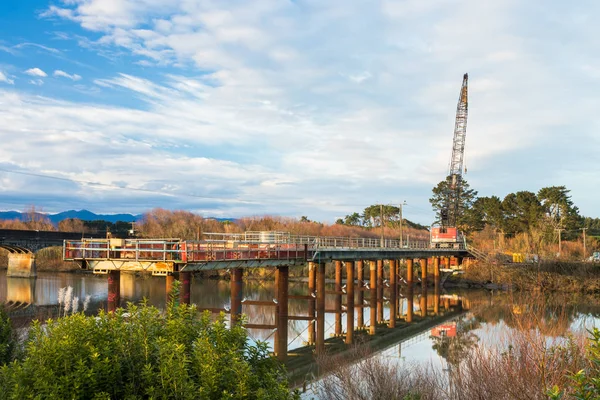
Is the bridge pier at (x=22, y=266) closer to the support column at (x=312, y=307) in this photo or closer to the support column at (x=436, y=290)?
the support column at (x=312, y=307)

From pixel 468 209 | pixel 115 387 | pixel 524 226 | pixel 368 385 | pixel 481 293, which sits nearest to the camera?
pixel 115 387

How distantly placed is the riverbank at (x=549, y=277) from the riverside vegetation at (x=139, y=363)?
5923cm

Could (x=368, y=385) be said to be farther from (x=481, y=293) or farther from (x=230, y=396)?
(x=481, y=293)

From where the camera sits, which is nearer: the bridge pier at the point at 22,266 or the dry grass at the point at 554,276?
the dry grass at the point at 554,276

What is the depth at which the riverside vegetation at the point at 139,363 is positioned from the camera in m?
7.78

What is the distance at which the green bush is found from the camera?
306 inches

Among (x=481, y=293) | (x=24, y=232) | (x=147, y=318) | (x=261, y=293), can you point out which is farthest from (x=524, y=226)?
(x=147, y=318)

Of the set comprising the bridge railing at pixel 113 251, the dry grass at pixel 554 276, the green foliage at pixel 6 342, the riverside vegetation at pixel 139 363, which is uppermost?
the bridge railing at pixel 113 251

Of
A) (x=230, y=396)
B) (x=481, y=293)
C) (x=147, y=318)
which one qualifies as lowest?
(x=481, y=293)

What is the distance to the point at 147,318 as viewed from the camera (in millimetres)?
9008

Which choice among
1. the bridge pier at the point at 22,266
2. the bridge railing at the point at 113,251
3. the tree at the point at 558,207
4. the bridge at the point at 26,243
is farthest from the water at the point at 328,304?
→ the tree at the point at 558,207

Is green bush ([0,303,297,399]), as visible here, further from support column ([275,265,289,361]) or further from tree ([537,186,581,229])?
tree ([537,186,581,229])

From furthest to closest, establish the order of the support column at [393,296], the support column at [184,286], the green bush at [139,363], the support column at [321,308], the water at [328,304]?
the support column at [393,296]
the support column at [321,308]
the water at [328,304]
the support column at [184,286]
the green bush at [139,363]

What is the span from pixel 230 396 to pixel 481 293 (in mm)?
60684
